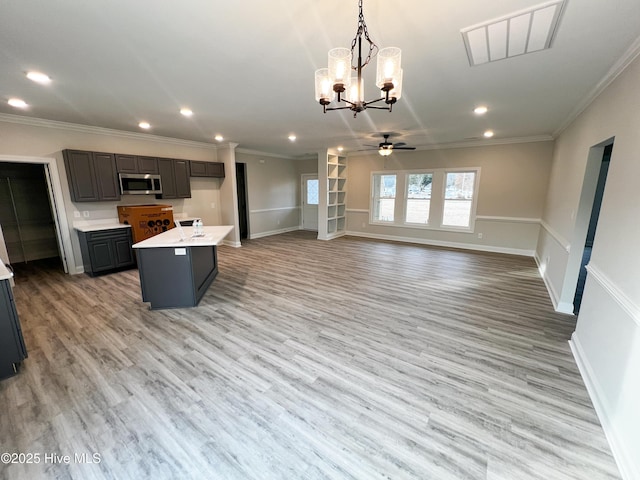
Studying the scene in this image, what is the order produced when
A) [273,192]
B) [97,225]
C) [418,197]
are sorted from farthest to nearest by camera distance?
[273,192], [418,197], [97,225]

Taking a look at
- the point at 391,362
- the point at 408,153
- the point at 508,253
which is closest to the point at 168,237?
the point at 391,362

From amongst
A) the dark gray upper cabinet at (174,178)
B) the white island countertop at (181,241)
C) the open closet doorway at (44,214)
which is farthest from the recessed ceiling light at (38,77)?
the dark gray upper cabinet at (174,178)

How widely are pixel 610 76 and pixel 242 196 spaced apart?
24.5ft

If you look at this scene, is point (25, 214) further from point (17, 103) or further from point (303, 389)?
point (303, 389)

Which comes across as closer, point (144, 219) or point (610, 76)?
point (610, 76)

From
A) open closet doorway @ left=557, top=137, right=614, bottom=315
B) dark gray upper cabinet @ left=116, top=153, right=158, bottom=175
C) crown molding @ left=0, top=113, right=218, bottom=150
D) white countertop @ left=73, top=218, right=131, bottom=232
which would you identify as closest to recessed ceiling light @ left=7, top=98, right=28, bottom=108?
crown molding @ left=0, top=113, right=218, bottom=150

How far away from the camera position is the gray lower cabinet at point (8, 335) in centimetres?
207

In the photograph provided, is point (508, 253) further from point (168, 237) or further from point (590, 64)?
point (168, 237)

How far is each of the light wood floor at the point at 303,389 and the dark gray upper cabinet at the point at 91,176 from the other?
5.64ft

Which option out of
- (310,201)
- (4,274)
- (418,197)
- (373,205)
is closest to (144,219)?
(4,274)

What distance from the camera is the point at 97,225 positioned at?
188 inches

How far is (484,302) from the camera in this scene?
3.59 m

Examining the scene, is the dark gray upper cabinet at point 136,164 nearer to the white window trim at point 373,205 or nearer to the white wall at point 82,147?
the white wall at point 82,147

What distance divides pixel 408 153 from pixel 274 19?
6.16m
